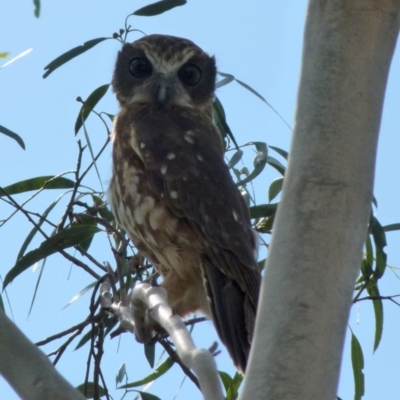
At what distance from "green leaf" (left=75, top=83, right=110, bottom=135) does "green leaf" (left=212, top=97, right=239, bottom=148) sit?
45 centimetres

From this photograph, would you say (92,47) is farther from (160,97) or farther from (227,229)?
(227,229)

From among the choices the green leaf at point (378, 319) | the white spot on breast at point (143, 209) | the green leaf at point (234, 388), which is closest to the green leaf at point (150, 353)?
the green leaf at point (234, 388)

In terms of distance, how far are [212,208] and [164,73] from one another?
0.81 metres

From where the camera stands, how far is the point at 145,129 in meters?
3.11

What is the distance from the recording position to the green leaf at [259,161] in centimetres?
289

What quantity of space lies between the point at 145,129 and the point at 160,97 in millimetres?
236

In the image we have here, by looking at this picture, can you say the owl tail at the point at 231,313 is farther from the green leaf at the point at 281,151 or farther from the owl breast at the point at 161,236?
the green leaf at the point at 281,151

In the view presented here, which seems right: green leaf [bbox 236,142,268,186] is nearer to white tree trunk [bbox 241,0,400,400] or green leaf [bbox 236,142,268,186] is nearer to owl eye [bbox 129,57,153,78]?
owl eye [bbox 129,57,153,78]

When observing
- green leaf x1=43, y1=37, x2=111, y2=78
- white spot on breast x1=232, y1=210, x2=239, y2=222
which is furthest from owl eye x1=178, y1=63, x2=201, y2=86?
white spot on breast x1=232, y1=210, x2=239, y2=222

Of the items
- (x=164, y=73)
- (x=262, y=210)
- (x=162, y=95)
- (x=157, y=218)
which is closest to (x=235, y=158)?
(x=262, y=210)

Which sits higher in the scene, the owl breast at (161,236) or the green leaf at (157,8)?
the green leaf at (157,8)

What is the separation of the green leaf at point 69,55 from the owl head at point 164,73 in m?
0.41

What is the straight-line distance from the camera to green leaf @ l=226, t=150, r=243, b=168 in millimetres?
2906

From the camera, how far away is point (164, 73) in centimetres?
343
